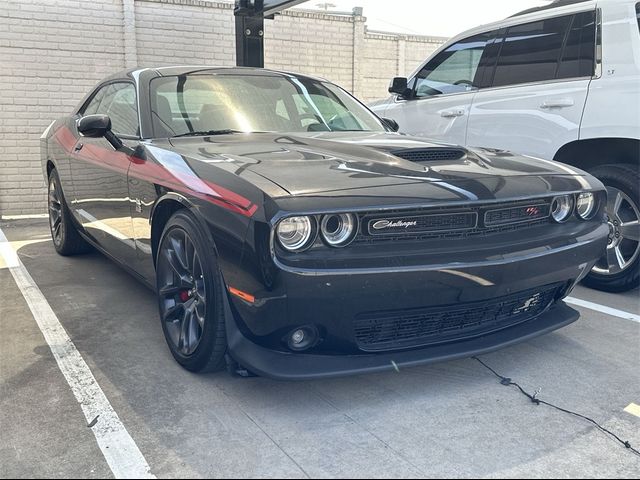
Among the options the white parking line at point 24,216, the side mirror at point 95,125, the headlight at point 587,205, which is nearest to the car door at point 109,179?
the side mirror at point 95,125

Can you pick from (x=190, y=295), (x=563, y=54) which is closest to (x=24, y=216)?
(x=190, y=295)

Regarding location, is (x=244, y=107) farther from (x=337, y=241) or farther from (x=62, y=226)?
(x=62, y=226)

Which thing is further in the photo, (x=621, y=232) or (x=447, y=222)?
(x=621, y=232)

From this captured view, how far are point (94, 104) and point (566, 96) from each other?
3.53 meters

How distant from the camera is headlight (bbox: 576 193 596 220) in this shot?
9.70ft

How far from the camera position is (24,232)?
6.83 metres

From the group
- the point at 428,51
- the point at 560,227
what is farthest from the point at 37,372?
the point at 428,51

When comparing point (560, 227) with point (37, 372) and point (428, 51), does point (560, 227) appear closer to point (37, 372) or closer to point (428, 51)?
point (37, 372)

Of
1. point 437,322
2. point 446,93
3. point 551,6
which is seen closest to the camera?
point 437,322

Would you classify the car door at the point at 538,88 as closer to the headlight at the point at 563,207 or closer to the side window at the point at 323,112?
the side window at the point at 323,112

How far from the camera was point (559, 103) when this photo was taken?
4254 millimetres

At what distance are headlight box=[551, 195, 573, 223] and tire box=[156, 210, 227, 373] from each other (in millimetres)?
1605

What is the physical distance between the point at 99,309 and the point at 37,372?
0.96 meters

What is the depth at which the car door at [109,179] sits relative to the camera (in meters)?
3.45
